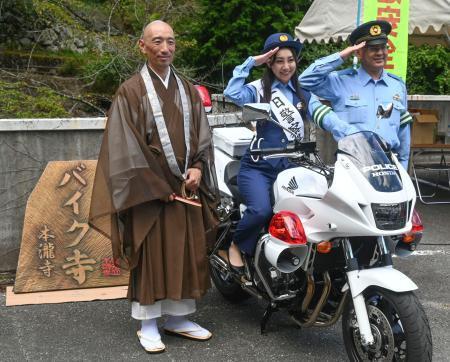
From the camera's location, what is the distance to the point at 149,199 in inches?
145

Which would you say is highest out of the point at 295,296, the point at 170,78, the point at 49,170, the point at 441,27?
the point at 441,27

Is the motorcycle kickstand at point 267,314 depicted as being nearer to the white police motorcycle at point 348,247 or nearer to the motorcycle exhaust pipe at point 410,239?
the white police motorcycle at point 348,247

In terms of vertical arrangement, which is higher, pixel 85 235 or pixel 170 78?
pixel 170 78

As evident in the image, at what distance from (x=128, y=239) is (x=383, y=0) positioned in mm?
3594

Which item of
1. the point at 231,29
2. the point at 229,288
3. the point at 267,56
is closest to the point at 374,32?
the point at 267,56

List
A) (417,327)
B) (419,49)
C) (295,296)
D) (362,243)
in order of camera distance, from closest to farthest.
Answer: (417,327) < (362,243) < (295,296) < (419,49)

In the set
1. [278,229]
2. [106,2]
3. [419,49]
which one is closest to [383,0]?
[278,229]

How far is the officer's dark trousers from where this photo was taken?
12.6 feet

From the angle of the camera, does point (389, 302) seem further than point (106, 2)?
No

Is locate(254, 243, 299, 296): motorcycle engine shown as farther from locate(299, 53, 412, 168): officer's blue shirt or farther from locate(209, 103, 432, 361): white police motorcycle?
locate(299, 53, 412, 168): officer's blue shirt

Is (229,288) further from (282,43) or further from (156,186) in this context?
(282,43)

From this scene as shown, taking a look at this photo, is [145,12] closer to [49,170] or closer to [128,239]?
[49,170]

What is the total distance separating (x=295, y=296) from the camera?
12.1 ft

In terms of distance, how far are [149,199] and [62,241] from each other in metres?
1.57
